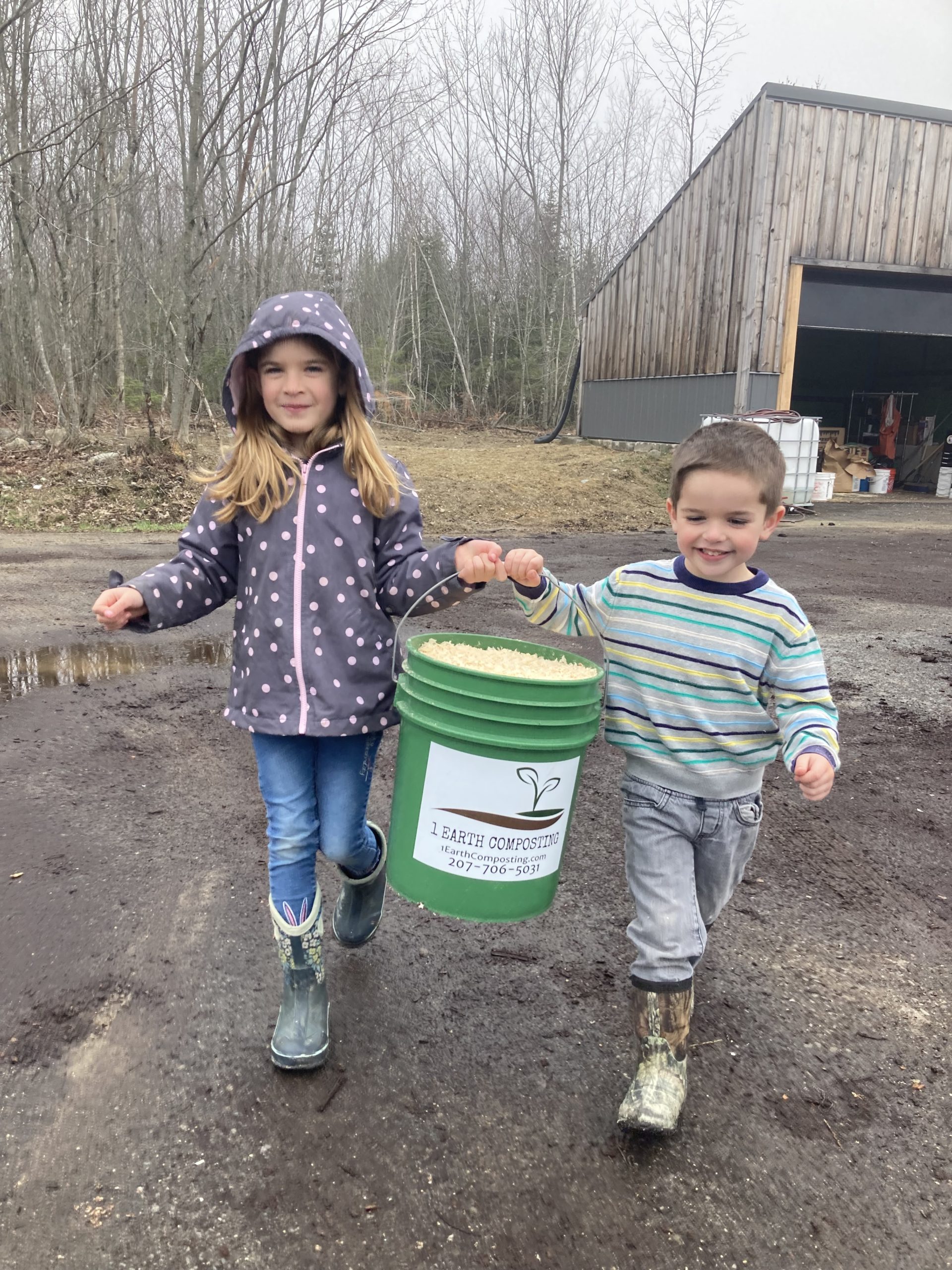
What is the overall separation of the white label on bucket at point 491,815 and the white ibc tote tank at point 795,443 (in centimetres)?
1203

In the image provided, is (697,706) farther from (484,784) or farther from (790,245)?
(790,245)

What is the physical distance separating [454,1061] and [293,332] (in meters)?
1.72

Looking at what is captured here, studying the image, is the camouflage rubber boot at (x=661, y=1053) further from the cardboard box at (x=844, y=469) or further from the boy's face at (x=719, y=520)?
the cardboard box at (x=844, y=469)

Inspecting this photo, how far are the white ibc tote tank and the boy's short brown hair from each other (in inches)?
461

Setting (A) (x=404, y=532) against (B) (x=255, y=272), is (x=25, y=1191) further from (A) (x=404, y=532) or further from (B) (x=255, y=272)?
(B) (x=255, y=272)

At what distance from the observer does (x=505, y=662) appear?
2188 millimetres

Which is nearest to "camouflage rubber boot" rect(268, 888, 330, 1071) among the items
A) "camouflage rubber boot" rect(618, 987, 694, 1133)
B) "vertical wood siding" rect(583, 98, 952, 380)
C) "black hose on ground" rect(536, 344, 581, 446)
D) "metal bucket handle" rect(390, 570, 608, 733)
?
"metal bucket handle" rect(390, 570, 608, 733)

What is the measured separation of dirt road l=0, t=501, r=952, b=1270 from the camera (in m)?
1.69

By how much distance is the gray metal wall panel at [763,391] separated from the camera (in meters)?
14.0

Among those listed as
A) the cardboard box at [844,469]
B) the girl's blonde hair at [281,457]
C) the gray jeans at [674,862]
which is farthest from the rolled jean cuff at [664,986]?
the cardboard box at [844,469]

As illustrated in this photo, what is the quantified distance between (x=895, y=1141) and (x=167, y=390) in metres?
16.9

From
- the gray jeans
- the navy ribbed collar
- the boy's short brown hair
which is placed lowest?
the gray jeans

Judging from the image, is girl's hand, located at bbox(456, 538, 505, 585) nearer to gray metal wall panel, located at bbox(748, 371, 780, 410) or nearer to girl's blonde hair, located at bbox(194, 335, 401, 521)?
girl's blonde hair, located at bbox(194, 335, 401, 521)

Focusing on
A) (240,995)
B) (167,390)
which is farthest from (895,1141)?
(167,390)
